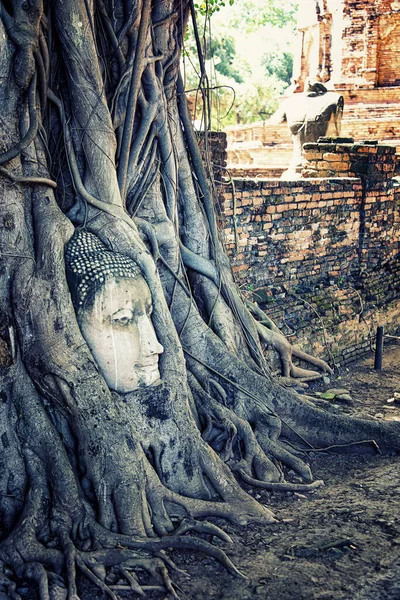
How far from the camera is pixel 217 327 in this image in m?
5.29

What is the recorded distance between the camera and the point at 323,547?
12.5 ft

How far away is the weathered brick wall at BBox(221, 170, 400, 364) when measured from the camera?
7.19 m

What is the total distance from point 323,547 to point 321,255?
15.7 feet

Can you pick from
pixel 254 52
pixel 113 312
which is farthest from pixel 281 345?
pixel 254 52

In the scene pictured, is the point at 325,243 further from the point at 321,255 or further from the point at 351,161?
the point at 351,161

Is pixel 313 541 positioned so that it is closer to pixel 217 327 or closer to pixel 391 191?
pixel 217 327

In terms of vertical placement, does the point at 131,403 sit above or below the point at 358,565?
above

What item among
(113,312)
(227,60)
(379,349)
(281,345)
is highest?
(227,60)

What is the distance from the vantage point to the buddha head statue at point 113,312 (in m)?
4.06

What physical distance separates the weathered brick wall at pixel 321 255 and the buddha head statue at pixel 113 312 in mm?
2369

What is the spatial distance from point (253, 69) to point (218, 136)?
29940mm

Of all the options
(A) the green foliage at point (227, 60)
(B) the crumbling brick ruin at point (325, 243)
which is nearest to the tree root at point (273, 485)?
(B) the crumbling brick ruin at point (325, 243)

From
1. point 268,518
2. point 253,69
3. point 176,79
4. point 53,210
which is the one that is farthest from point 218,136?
point 253,69

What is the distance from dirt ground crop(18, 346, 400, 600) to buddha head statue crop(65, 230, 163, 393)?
3.23ft
